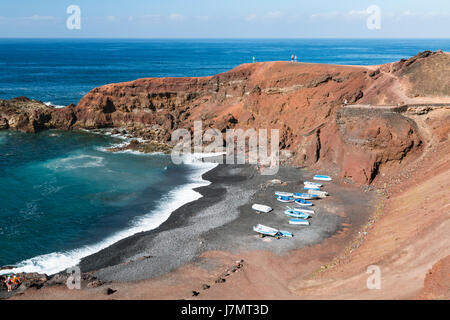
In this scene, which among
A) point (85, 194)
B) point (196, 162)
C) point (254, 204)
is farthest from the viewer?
point (196, 162)

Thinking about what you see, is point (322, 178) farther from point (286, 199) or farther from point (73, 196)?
point (73, 196)

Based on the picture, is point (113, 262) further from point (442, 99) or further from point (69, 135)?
point (69, 135)

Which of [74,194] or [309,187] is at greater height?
[309,187]

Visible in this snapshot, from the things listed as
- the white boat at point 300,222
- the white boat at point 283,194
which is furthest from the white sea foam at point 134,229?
the white boat at point 300,222

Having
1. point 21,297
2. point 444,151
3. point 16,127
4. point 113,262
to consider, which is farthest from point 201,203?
point 16,127

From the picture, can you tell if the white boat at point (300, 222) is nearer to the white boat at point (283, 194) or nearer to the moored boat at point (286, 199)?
the moored boat at point (286, 199)

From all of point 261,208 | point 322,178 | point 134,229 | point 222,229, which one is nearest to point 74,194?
point 134,229
